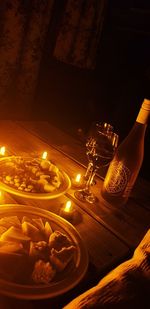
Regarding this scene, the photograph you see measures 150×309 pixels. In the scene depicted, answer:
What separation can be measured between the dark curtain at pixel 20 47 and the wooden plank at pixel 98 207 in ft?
5.03

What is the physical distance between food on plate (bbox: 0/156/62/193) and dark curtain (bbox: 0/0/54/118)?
6.58 ft

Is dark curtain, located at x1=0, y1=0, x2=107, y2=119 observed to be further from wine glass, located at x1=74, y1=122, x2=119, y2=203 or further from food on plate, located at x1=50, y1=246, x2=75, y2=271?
food on plate, located at x1=50, y1=246, x2=75, y2=271

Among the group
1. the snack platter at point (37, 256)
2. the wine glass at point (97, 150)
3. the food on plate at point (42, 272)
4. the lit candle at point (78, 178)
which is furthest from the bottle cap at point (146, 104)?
the food on plate at point (42, 272)

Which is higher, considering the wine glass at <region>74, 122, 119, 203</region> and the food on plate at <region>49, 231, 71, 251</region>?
the wine glass at <region>74, 122, 119, 203</region>

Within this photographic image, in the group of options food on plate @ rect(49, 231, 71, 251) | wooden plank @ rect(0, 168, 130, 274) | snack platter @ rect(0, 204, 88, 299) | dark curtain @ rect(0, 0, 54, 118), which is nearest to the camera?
snack platter @ rect(0, 204, 88, 299)

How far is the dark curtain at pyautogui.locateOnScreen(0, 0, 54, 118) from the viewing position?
3250 millimetres

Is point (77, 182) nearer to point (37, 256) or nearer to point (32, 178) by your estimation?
point (32, 178)

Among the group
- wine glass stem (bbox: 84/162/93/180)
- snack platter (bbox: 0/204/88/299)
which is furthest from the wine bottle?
snack platter (bbox: 0/204/88/299)

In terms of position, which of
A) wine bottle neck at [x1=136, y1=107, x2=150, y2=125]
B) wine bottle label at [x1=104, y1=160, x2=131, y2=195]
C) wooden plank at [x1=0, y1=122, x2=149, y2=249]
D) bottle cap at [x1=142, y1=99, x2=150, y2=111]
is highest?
bottle cap at [x1=142, y1=99, x2=150, y2=111]

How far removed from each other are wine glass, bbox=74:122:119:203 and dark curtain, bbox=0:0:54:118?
213 centimetres

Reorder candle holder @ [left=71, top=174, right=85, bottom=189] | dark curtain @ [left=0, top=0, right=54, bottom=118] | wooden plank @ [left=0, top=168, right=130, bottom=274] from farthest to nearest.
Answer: dark curtain @ [left=0, top=0, right=54, bottom=118] < candle holder @ [left=71, top=174, right=85, bottom=189] < wooden plank @ [left=0, top=168, right=130, bottom=274]

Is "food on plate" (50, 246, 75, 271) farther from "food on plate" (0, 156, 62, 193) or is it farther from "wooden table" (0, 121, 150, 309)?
"food on plate" (0, 156, 62, 193)

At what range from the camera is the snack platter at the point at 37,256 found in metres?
0.82

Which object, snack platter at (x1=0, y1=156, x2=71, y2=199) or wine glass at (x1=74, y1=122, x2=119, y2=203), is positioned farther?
wine glass at (x1=74, y1=122, x2=119, y2=203)
